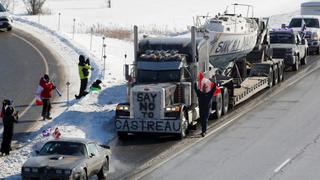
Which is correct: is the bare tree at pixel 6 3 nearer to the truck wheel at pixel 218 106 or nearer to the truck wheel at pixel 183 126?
the truck wheel at pixel 218 106

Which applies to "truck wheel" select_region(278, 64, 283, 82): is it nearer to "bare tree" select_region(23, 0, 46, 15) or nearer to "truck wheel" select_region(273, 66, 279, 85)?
"truck wheel" select_region(273, 66, 279, 85)

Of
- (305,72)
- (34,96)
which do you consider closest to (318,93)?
(305,72)

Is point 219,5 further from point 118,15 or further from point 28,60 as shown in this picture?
point 28,60

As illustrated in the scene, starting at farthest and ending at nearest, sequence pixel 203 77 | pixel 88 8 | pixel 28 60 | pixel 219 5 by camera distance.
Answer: pixel 219 5 < pixel 88 8 < pixel 28 60 < pixel 203 77

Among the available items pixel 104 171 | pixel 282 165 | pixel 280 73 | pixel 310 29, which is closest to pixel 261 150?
pixel 282 165

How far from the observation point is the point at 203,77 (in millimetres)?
24828

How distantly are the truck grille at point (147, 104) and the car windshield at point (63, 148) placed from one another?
5.07 metres

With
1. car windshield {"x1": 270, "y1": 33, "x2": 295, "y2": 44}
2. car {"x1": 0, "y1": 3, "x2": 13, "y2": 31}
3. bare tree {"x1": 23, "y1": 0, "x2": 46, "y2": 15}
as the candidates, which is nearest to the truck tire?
car windshield {"x1": 270, "y1": 33, "x2": 295, "y2": 44}

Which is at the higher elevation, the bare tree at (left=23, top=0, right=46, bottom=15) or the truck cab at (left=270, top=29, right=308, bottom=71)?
the bare tree at (left=23, top=0, right=46, bottom=15)

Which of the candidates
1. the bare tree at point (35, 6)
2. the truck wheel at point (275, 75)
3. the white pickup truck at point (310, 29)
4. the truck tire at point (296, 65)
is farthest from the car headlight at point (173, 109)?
the bare tree at point (35, 6)

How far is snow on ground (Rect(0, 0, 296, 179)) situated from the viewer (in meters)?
23.5

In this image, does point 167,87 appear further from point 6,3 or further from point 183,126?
point 6,3

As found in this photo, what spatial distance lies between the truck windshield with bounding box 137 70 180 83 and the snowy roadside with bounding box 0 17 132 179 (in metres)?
1.91

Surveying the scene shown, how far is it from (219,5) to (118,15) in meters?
14.6
